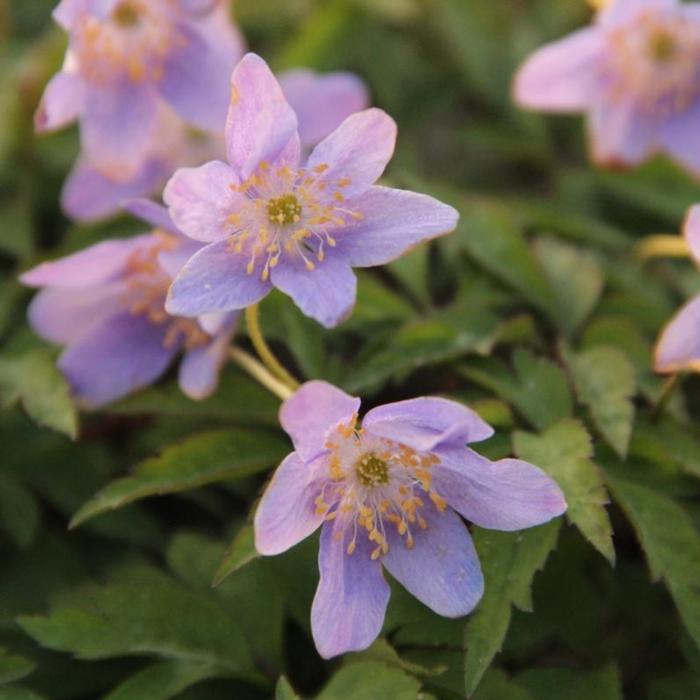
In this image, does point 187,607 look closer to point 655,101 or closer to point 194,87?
point 194,87

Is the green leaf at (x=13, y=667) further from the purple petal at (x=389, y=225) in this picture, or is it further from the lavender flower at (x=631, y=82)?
the lavender flower at (x=631, y=82)

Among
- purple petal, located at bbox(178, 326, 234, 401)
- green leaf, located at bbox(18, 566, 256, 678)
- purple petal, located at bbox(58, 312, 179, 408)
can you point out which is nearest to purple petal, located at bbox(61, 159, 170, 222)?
purple petal, located at bbox(58, 312, 179, 408)

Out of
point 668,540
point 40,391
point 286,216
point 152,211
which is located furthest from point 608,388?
point 40,391

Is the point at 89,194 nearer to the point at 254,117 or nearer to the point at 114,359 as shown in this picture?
the point at 114,359

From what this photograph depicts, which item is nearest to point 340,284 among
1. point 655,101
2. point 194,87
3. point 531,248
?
point 531,248

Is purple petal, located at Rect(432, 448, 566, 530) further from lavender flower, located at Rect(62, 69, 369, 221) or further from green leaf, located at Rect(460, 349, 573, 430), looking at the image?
lavender flower, located at Rect(62, 69, 369, 221)

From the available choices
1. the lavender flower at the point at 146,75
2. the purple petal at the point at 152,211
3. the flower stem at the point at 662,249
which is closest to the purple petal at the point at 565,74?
the flower stem at the point at 662,249
